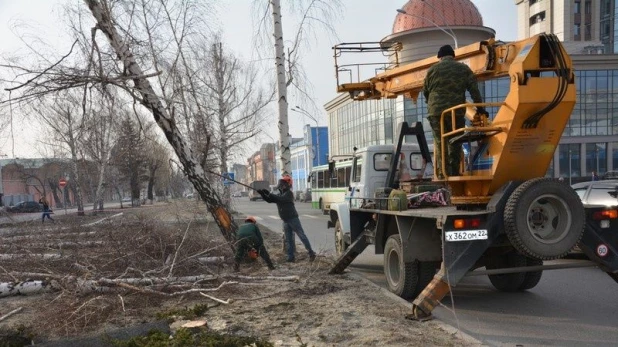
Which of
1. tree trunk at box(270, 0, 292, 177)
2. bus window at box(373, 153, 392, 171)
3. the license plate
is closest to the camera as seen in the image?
the license plate

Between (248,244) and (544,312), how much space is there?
5.08m

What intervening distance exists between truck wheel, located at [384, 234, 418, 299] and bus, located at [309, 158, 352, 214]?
12008mm

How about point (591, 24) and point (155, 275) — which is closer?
point (155, 275)

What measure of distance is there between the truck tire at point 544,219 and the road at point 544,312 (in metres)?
0.94

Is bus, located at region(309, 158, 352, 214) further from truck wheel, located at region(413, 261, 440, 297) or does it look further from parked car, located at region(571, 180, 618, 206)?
truck wheel, located at region(413, 261, 440, 297)

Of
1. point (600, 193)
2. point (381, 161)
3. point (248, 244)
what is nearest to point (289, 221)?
point (248, 244)

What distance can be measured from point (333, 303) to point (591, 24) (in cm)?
6698

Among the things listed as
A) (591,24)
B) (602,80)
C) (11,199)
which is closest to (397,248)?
(602,80)

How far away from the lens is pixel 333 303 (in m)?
7.02

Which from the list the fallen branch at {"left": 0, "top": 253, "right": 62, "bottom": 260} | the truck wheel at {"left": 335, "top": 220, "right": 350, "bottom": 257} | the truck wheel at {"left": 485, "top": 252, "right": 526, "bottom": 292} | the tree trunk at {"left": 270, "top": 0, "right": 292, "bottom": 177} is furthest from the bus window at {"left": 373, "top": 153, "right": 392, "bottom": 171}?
the fallen branch at {"left": 0, "top": 253, "right": 62, "bottom": 260}

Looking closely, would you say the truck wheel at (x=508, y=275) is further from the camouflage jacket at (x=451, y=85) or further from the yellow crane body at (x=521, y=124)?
the camouflage jacket at (x=451, y=85)

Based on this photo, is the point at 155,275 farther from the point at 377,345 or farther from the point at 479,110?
the point at 479,110

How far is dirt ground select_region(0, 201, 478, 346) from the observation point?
5.64 m

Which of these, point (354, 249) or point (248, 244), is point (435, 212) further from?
point (248, 244)
